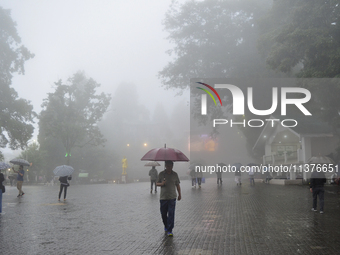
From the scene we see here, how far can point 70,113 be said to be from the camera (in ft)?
149

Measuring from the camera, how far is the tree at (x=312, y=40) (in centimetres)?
1994

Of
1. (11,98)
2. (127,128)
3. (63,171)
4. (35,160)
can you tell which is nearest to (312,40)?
(63,171)

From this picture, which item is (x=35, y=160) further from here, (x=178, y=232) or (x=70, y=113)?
(x=178, y=232)

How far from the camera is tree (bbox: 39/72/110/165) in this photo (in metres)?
43.7

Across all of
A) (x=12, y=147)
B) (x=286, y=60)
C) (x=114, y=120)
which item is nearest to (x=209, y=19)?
(x=286, y=60)

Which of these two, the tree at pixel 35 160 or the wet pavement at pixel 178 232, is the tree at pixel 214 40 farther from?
the wet pavement at pixel 178 232

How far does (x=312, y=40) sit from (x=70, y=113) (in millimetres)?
32243

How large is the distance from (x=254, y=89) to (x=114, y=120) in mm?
55754

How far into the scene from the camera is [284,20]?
27500 mm

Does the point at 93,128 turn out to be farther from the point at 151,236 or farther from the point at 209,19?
the point at 151,236

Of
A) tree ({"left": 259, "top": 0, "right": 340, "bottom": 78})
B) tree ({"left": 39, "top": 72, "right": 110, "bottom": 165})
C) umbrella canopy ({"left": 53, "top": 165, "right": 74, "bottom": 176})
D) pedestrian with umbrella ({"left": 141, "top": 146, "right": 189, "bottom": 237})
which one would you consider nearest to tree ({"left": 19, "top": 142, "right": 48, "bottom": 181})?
tree ({"left": 39, "top": 72, "right": 110, "bottom": 165})

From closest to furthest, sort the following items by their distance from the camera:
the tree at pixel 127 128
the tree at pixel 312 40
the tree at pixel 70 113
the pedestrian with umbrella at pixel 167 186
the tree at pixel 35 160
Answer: the pedestrian with umbrella at pixel 167 186
the tree at pixel 312 40
the tree at pixel 70 113
the tree at pixel 35 160
the tree at pixel 127 128

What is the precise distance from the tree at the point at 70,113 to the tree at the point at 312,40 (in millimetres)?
27921

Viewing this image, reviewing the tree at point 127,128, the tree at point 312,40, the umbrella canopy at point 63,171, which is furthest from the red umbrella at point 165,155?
the tree at point 127,128
